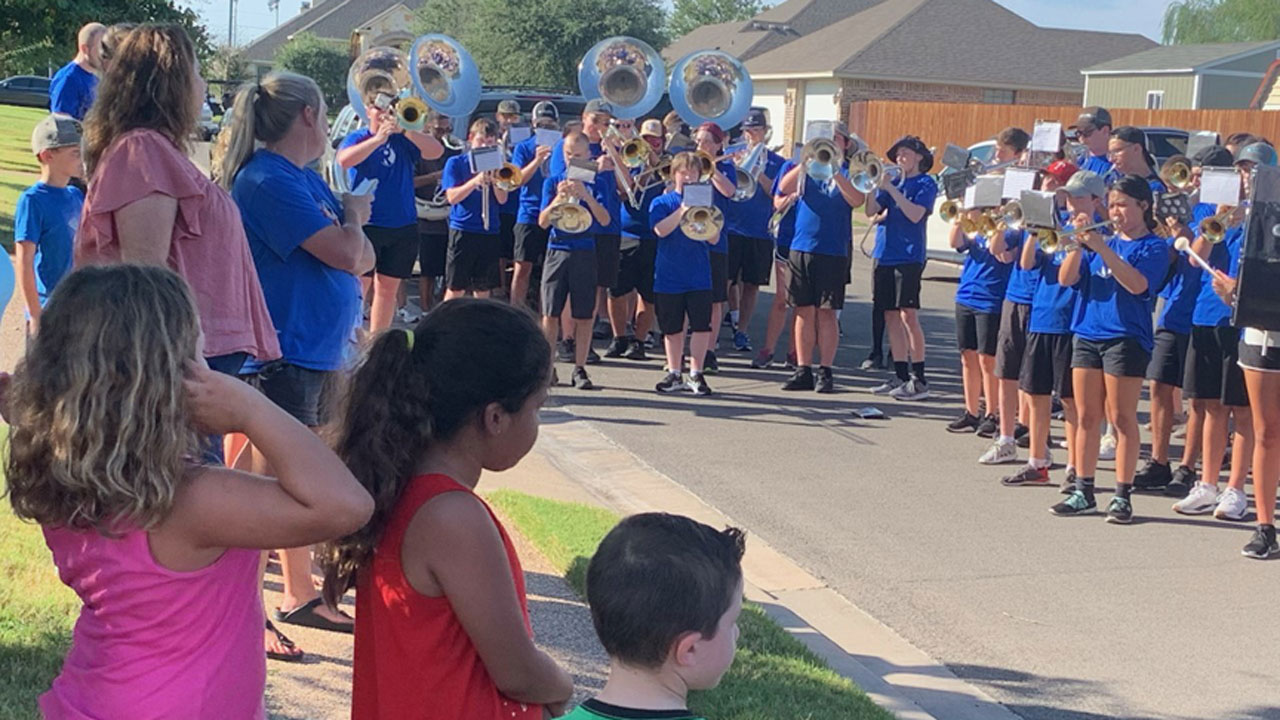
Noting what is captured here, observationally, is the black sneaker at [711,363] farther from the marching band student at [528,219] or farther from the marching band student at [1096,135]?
the marching band student at [1096,135]

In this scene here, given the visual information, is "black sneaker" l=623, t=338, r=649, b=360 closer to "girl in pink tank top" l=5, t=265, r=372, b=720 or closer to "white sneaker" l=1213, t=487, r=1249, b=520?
"white sneaker" l=1213, t=487, r=1249, b=520

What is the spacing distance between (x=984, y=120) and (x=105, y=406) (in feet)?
107

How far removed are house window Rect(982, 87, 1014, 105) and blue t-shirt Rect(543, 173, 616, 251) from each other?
36.3 metres

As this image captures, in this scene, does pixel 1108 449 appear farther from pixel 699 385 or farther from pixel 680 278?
pixel 680 278

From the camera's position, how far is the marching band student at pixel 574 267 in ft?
34.2

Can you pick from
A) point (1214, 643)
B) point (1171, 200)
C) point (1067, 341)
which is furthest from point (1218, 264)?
point (1214, 643)

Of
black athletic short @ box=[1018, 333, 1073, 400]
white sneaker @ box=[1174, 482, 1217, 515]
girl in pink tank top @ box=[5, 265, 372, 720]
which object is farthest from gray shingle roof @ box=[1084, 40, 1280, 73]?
girl in pink tank top @ box=[5, 265, 372, 720]

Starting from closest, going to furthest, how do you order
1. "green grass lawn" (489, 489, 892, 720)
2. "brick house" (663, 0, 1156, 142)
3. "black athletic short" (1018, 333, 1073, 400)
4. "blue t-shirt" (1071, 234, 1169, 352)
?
"green grass lawn" (489, 489, 892, 720) → "blue t-shirt" (1071, 234, 1169, 352) → "black athletic short" (1018, 333, 1073, 400) → "brick house" (663, 0, 1156, 142)

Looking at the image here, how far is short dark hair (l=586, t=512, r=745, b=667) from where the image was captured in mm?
2162

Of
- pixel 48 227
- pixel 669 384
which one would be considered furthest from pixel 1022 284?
pixel 48 227

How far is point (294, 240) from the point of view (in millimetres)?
4645

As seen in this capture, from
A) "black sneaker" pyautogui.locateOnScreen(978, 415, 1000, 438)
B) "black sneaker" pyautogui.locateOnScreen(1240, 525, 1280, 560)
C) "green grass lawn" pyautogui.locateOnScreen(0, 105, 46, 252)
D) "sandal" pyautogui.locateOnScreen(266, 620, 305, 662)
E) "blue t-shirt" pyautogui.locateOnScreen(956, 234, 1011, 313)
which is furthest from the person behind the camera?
"green grass lawn" pyautogui.locateOnScreen(0, 105, 46, 252)

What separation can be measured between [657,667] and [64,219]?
4737 millimetres

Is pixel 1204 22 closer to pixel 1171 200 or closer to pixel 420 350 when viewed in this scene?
pixel 1171 200
